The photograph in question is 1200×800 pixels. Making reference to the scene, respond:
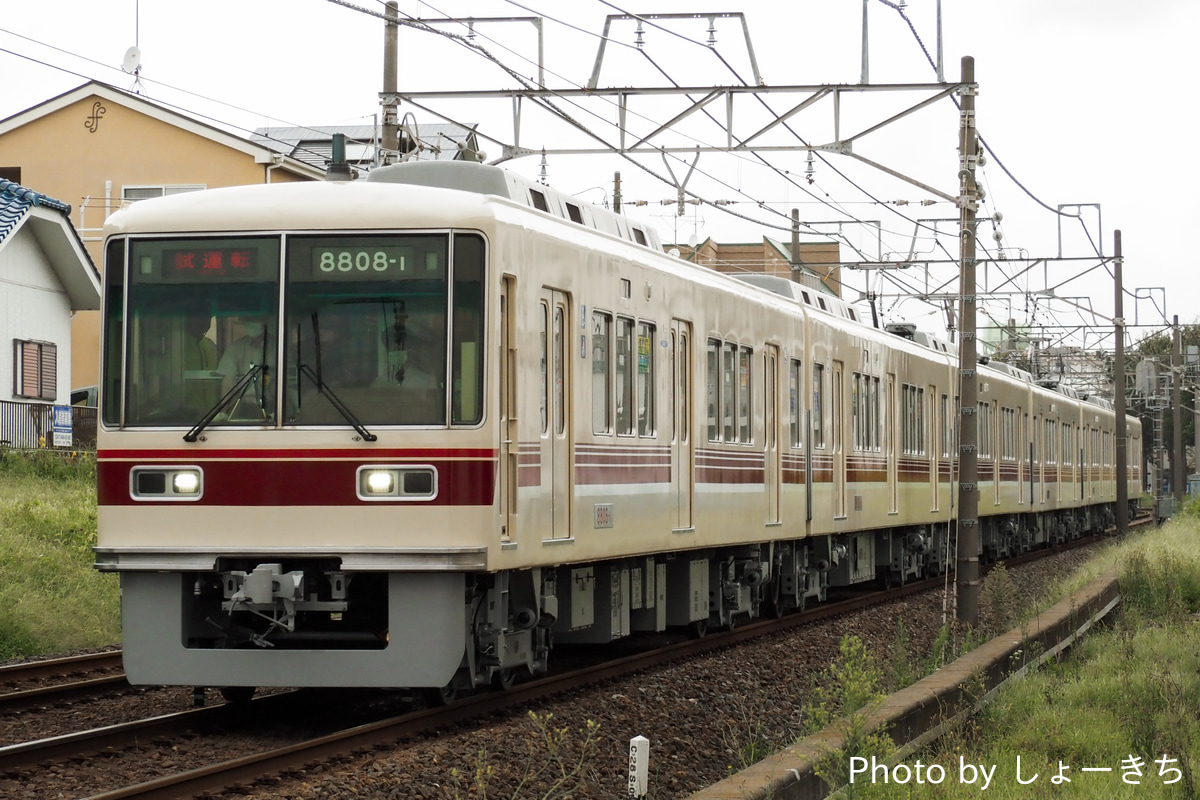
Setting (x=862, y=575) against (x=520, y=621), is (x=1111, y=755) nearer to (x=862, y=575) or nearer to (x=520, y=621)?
(x=520, y=621)

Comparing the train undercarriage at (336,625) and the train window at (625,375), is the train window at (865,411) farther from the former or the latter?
the train undercarriage at (336,625)

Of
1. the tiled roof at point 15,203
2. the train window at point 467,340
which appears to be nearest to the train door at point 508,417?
the train window at point 467,340

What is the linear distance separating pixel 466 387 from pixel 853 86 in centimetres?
722

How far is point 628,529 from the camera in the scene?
1105 cm

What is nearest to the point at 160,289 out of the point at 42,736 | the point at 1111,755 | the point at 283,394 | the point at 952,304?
the point at 283,394

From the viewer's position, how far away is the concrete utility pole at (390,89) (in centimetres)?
1595

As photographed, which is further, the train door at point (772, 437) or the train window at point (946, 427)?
the train window at point (946, 427)

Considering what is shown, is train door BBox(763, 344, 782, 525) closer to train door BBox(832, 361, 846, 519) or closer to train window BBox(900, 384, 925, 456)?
train door BBox(832, 361, 846, 519)

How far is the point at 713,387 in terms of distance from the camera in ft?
42.5

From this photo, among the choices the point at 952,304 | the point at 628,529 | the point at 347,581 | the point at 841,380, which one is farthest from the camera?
the point at 952,304

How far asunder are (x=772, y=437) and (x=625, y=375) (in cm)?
400

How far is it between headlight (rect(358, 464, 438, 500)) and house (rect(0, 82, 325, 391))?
24799mm

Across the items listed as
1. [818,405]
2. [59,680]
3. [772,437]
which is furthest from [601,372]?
[818,405]

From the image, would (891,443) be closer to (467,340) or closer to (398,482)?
(467,340)
